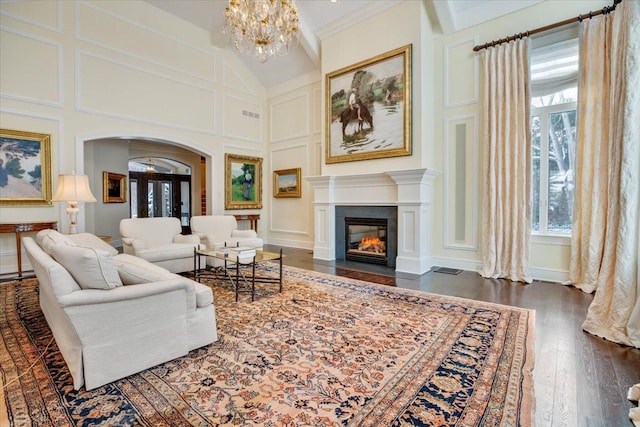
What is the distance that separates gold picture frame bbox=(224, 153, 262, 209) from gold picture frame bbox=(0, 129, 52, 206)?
3.22m

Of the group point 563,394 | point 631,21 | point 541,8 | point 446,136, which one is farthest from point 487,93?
point 563,394

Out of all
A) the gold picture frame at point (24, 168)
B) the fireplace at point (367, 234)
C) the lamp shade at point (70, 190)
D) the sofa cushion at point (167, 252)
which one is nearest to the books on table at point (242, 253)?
the sofa cushion at point (167, 252)

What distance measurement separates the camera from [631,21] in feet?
9.32

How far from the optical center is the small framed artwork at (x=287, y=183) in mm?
7488

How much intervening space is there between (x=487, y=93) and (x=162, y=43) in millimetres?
6076

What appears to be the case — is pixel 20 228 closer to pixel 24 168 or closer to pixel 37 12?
pixel 24 168

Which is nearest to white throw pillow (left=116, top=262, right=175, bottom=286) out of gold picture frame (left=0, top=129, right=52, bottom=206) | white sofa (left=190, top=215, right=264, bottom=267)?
white sofa (left=190, top=215, right=264, bottom=267)

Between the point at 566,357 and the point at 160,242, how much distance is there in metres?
5.29

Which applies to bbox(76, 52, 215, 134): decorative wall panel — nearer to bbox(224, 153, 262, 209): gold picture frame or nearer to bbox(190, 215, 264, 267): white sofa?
bbox(224, 153, 262, 209): gold picture frame

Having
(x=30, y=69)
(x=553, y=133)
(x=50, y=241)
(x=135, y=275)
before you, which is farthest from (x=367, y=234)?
(x=30, y=69)

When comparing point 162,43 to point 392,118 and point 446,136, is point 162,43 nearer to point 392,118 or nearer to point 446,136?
point 392,118

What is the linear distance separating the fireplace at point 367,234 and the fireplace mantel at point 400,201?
0.12 metres

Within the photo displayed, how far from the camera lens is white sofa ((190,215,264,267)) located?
5.24 m

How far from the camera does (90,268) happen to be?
1.91 metres
